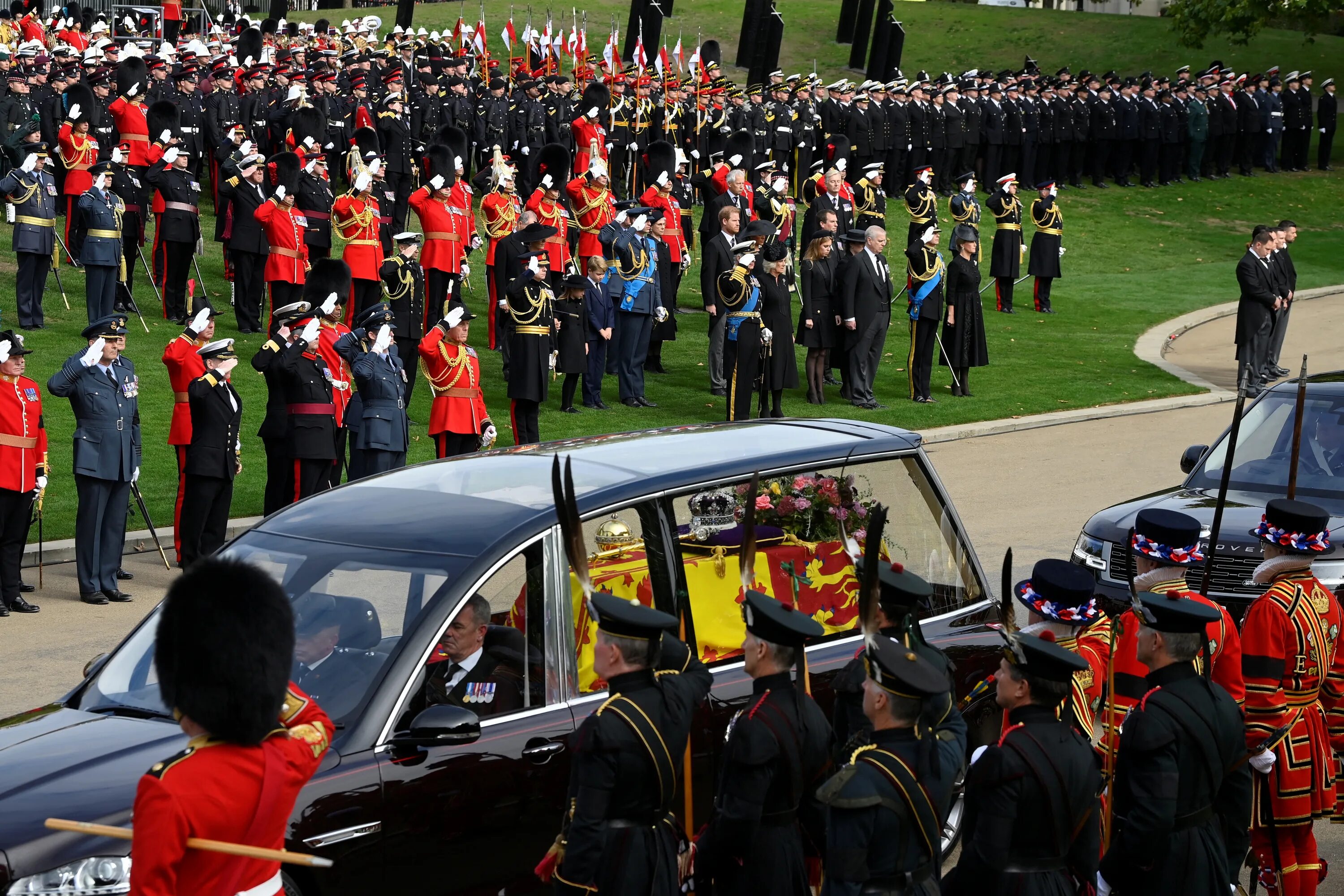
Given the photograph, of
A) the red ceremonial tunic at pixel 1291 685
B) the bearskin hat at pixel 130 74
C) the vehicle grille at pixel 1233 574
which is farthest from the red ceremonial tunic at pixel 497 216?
the red ceremonial tunic at pixel 1291 685

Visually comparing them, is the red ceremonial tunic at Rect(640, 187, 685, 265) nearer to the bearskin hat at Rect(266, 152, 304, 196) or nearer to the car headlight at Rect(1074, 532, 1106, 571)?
the bearskin hat at Rect(266, 152, 304, 196)

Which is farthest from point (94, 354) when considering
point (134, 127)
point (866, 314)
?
point (134, 127)

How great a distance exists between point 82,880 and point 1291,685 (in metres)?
4.55

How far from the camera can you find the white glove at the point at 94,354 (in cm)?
1180

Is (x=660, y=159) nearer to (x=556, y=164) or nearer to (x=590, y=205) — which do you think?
(x=556, y=164)

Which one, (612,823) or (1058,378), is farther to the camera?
(1058,378)

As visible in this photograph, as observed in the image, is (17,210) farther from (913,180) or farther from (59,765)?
(913,180)

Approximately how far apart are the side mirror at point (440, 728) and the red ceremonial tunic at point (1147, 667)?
2.23 meters

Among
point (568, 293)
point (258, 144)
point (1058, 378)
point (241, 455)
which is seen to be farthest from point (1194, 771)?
point (258, 144)

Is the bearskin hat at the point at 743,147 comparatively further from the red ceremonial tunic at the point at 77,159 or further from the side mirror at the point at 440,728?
the side mirror at the point at 440,728

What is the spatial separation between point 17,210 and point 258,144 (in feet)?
24.3

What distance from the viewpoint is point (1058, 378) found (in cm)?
2128

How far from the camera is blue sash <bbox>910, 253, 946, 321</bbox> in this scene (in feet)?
64.4

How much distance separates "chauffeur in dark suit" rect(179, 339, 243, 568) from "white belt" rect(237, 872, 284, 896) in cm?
848
